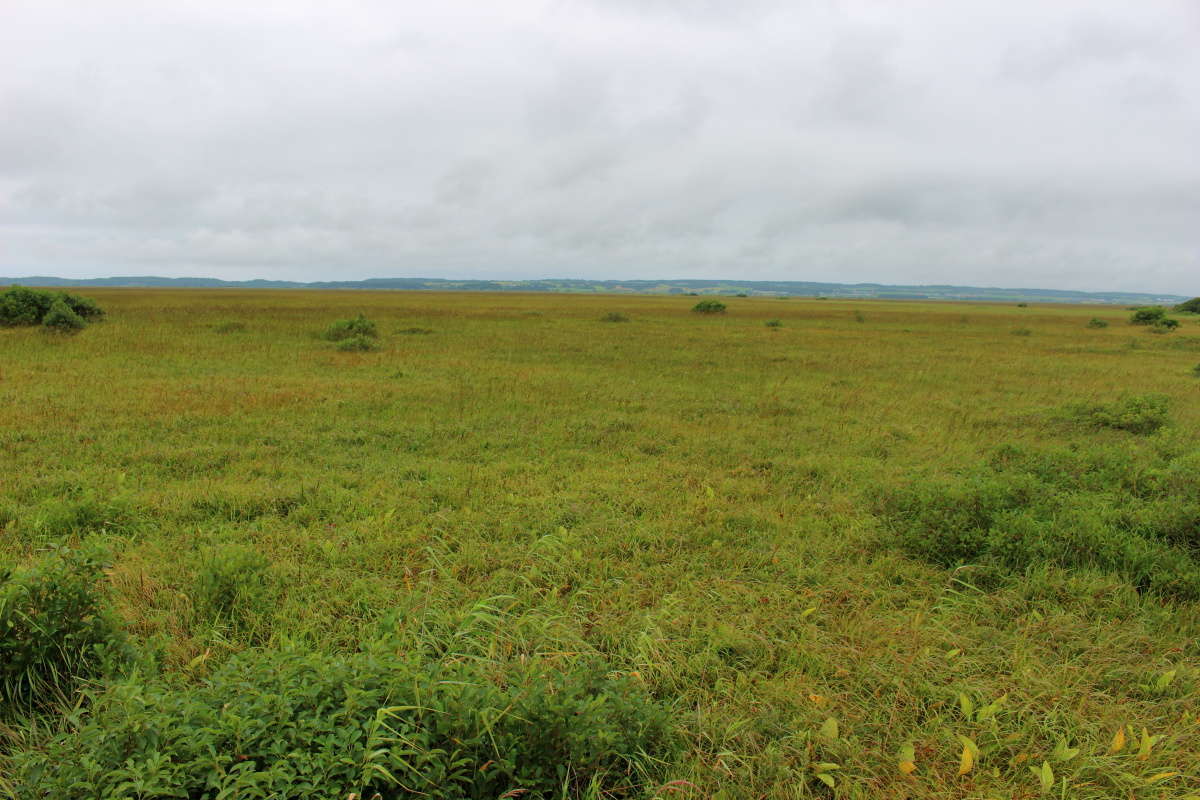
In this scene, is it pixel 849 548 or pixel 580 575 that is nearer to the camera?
pixel 580 575

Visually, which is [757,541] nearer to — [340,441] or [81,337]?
[340,441]

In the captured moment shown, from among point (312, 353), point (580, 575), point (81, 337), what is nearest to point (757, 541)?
point (580, 575)

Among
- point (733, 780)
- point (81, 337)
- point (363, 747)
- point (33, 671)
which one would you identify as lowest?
point (733, 780)

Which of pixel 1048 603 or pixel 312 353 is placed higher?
pixel 312 353

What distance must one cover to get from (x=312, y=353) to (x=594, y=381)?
10.1 metres

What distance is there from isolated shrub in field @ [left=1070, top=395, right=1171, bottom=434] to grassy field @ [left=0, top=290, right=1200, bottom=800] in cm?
18

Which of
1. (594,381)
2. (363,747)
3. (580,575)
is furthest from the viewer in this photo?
(594,381)

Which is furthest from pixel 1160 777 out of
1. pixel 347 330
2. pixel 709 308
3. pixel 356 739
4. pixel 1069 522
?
pixel 709 308

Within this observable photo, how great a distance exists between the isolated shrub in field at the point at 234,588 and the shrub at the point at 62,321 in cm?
2345

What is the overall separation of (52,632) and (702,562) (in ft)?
14.9

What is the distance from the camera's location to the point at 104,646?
10.6 ft

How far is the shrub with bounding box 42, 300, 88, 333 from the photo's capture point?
20703 mm

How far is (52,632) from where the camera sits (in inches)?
121

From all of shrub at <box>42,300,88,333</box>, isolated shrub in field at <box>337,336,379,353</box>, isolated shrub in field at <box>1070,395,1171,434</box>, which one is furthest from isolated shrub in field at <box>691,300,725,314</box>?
shrub at <box>42,300,88,333</box>
